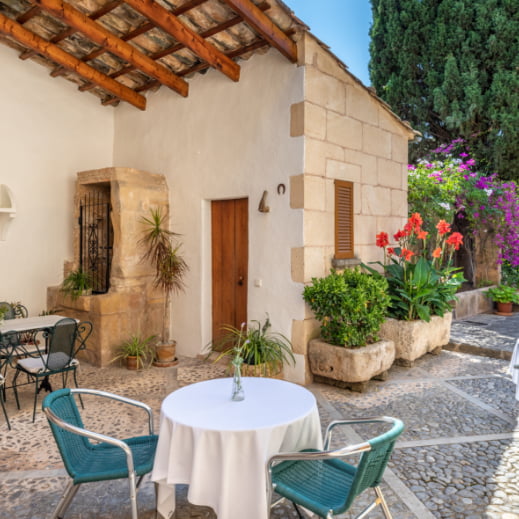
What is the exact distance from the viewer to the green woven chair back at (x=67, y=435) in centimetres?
226

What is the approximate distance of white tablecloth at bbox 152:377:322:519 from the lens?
208cm

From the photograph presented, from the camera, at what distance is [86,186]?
22.1 ft

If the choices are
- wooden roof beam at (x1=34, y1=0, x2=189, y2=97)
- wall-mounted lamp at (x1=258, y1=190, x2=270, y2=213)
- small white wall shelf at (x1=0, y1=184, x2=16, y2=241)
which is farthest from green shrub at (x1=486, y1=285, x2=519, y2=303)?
small white wall shelf at (x1=0, y1=184, x2=16, y2=241)

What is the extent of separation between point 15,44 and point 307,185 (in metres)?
4.60

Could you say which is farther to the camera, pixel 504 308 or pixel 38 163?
pixel 504 308

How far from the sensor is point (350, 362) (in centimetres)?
463

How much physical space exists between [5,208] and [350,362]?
4961mm

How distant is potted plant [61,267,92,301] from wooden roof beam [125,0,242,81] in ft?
11.3

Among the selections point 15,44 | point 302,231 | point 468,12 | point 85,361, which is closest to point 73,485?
point 302,231

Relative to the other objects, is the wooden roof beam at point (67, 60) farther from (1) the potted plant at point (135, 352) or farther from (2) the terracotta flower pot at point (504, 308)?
(2) the terracotta flower pot at point (504, 308)

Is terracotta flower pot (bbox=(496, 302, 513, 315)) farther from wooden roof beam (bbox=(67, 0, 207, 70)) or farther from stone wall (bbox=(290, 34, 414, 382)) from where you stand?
wooden roof beam (bbox=(67, 0, 207, 70))

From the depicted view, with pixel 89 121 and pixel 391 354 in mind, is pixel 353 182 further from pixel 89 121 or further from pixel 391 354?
pixel 89 121

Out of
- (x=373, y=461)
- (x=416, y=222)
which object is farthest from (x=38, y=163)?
(x=373, y=461)

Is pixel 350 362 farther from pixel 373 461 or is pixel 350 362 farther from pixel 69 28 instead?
pixel 69 28
